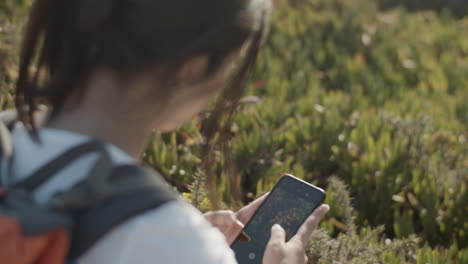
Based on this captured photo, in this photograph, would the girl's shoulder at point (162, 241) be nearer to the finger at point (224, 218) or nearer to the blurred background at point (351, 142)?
the blurred background at point (351, 142)

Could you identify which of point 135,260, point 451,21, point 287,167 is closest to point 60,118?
point 135,260

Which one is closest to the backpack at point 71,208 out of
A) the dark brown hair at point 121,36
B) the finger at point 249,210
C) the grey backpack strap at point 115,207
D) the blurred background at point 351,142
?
the grey backpack strap at point 115,207

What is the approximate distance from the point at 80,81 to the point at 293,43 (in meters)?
2.69

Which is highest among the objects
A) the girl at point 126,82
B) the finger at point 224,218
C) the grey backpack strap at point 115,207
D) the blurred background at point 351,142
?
the girl at point 126,82

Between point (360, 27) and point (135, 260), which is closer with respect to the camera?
point (135, 260)

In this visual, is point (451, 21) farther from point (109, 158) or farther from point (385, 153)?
point (109, 158)

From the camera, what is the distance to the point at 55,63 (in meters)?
0.94

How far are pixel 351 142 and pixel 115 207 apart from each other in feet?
5.72

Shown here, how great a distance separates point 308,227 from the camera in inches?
49.9

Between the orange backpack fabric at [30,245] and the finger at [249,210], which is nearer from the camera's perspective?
the orange backpack fabric at [30,245]

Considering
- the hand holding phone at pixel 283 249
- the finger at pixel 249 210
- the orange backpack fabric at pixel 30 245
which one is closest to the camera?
the orange backpack fabric at pixel 30 245

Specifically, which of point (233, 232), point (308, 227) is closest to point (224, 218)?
point (233, 232)

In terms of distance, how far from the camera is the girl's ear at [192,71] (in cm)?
90

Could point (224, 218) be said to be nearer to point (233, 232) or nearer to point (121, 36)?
point (233, 232)
